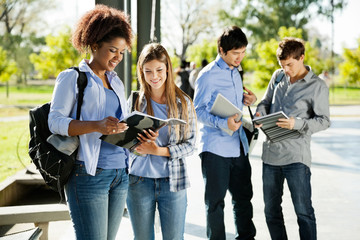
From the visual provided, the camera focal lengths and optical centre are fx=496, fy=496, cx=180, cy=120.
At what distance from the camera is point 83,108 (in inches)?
84.5

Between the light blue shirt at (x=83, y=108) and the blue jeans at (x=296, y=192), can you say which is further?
the blue jeans at (x=296, y=192)

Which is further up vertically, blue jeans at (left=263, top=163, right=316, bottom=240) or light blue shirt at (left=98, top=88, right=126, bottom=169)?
light blue shirt at (left=98, top=88, right=126, bottom=169)

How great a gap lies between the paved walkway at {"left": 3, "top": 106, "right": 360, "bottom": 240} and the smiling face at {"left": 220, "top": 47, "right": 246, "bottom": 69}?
1515mm

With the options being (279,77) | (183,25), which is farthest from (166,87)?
(183,25)

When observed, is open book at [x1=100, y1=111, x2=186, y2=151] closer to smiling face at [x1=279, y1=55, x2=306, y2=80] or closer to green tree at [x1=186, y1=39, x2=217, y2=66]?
smiling face at [x1=279, y1=55, x2=306, y2=80]

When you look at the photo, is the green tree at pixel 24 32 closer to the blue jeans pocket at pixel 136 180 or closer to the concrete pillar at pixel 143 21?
the concrete pillar at pixel 143 21

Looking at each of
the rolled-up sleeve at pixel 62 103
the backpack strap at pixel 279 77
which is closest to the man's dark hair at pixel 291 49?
the backpack strap at pixel 279 77

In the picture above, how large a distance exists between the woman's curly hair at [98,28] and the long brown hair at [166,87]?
0.34 metres

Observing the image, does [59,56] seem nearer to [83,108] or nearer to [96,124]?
[83,108]

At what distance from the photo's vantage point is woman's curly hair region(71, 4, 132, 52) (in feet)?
7.18

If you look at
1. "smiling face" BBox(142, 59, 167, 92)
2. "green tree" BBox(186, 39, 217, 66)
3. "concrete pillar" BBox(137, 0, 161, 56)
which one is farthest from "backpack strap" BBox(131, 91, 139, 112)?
"green tree" BBox(186, 39, 217, 66)

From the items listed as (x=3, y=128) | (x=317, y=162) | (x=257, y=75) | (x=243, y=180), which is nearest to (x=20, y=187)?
(x=243, y=180)

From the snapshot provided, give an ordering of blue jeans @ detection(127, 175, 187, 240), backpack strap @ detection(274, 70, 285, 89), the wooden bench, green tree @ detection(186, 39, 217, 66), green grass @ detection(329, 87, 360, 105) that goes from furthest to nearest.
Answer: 1. green tree @ detection(186, 39, 217, 66)
2. green grass @ detection(329, 87, 360, 105)
3. the wooden bench
4. backpack strap @ detection(274, 70, 285, 89)
5. blue jeans @ detection(127, 175, 187, 240)

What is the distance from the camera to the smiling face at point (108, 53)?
7.24 feet
